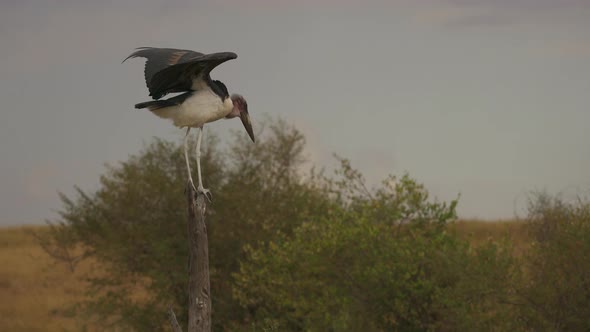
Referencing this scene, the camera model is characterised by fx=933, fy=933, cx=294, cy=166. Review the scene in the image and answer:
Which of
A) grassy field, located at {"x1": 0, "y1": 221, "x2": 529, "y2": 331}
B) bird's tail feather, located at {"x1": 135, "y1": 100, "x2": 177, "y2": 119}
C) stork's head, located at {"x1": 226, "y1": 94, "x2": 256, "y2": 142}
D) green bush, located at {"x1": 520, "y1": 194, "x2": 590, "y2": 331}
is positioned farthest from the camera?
grassy field, located at {"x1": 0, "y1": 221, "x2": 529, "y2": 331}

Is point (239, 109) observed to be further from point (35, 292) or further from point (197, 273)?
point (35, 292)

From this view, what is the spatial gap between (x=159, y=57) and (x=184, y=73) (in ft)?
1.08

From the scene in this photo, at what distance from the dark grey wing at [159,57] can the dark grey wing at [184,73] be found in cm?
5

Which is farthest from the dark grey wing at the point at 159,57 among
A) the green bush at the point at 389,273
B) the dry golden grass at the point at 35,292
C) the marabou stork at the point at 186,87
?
the dry golden grass at the point at 35,292

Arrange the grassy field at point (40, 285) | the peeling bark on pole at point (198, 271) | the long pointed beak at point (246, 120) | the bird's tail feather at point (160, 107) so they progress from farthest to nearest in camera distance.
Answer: the grassy field at point (40, 285) < the long pointed beak at point (246, 120) < the bird's tail feather at point (160, 107) < the peeling bark on pole at point (198, 271)

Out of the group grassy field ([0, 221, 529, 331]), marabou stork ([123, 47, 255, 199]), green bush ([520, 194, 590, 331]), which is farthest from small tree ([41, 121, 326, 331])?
marabou stork ([123, 47, 255, 199])

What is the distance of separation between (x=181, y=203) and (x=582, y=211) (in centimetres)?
955

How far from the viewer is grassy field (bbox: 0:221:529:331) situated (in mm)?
27498

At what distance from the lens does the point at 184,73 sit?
402 inches

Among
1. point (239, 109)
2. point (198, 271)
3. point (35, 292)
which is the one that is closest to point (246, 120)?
point (239, 109)

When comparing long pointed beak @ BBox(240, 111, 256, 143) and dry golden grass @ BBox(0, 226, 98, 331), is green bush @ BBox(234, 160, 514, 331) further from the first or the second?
dry golden grass @ BBox(0, 226, 98, 331)

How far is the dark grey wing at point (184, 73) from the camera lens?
32.3 ft

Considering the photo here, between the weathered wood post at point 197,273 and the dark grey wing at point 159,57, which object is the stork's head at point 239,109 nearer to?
the dark grey wing at point 159,57

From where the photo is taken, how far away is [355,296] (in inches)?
688
